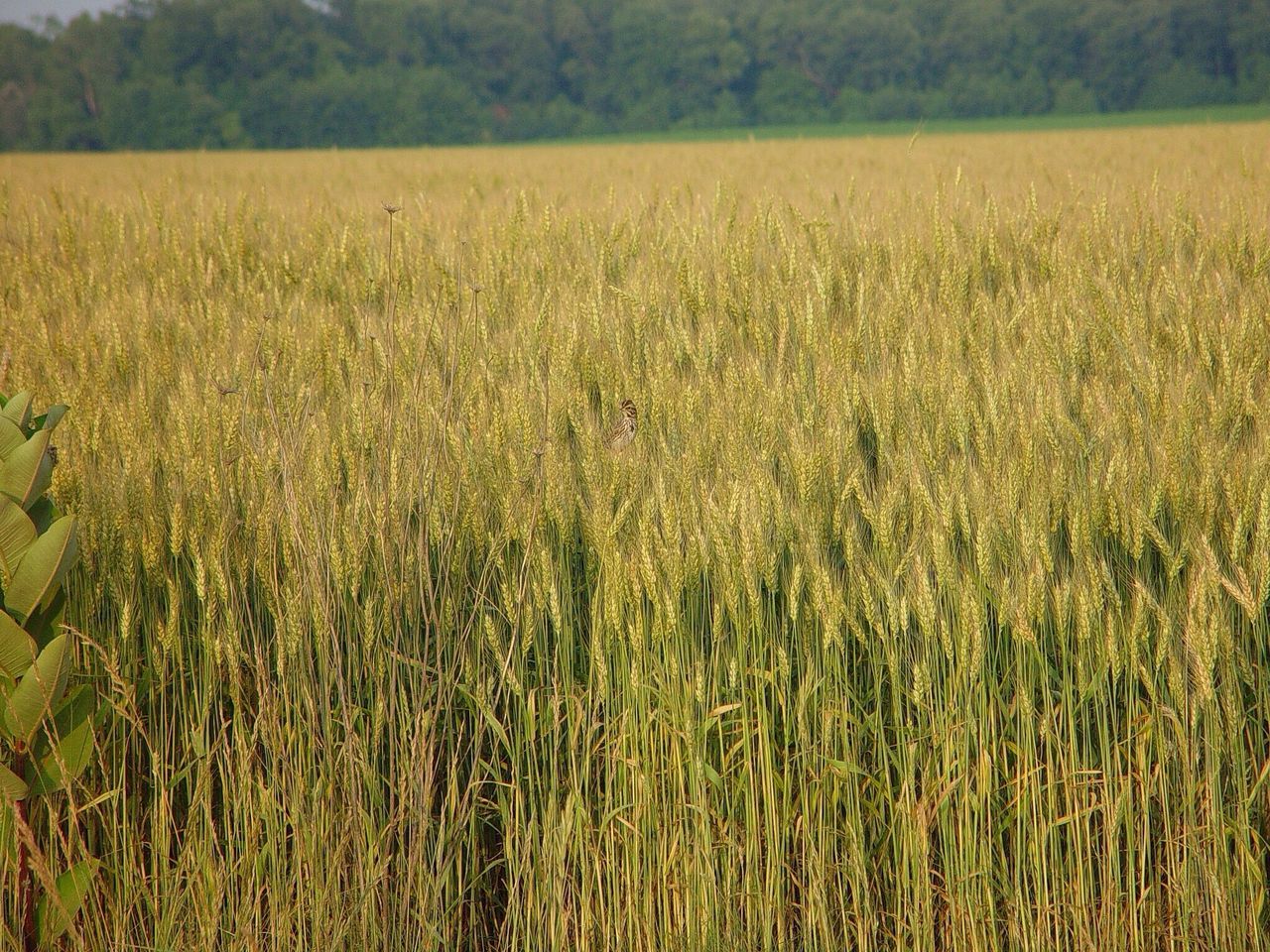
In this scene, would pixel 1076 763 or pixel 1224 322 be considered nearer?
pixel 1076 763

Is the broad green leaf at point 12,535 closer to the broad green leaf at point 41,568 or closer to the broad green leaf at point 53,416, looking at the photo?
the broad green leaf at point 41,568

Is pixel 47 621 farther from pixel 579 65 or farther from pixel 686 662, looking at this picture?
pixel 579 65

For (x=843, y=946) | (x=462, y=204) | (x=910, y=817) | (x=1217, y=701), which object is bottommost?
(x=843, y=946)

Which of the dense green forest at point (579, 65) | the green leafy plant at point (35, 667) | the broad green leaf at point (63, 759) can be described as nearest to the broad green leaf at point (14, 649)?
the green leafy plant at point (35, 667)

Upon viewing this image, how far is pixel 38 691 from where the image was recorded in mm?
1438

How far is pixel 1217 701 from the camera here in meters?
1.55

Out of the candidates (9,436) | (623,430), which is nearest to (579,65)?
(623,430)

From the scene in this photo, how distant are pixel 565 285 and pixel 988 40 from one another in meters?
45.2

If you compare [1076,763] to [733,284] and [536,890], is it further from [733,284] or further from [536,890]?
[733,284]

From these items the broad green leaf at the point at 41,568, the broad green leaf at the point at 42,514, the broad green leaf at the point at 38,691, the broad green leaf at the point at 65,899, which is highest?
the broad green leaf at the point at 42,514

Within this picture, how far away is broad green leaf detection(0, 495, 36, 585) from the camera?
1427 mm

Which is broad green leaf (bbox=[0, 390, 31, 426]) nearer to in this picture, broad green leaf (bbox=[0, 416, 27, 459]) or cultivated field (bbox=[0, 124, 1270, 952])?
broad green leaf (bbox=[0, 416, 27, 459])

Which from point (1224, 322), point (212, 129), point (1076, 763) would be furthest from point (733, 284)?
point (212, 129)

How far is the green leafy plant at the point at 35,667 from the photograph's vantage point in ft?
4.68
